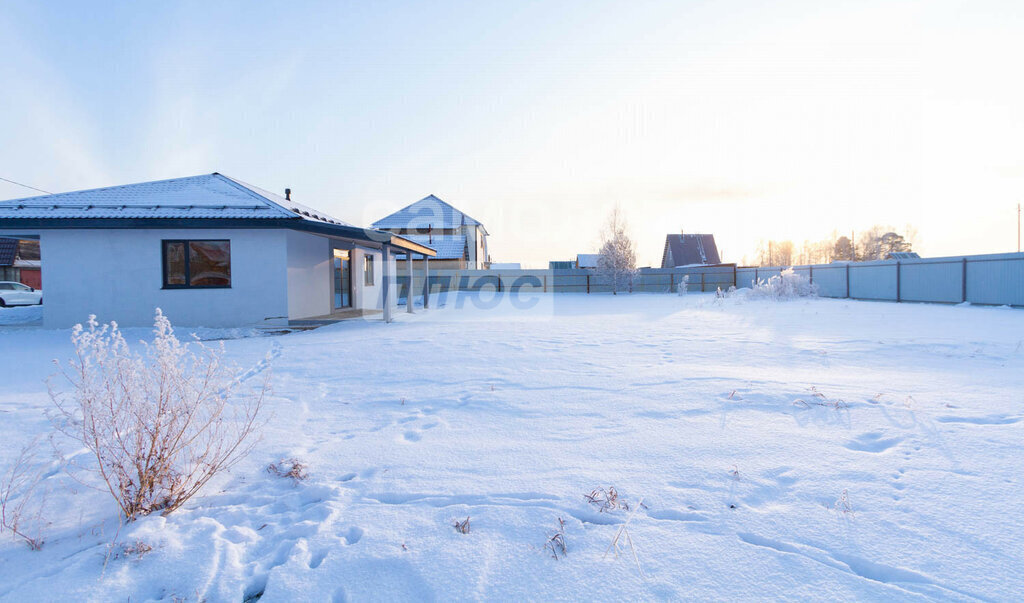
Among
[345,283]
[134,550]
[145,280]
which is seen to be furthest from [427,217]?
[134,550]

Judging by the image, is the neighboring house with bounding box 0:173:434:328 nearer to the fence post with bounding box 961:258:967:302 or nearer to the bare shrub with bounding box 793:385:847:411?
the bare shrub with bounding box 793:385:847:411

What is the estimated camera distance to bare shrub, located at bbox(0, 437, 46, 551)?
212cm

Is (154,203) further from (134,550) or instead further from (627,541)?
(627,541)

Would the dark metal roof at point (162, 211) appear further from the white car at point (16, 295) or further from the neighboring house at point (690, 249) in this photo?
the neighboring house at point (690, 249)

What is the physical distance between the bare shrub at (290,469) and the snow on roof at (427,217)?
27.2m

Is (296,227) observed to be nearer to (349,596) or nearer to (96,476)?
(96,476)

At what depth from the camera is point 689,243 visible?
45594 mm

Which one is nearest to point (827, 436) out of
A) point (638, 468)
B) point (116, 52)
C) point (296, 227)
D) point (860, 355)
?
point (638, 468)

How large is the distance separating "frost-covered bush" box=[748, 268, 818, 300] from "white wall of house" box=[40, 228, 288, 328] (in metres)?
17.9

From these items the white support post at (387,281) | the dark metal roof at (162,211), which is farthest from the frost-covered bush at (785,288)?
the dark metal roof at (162,211)

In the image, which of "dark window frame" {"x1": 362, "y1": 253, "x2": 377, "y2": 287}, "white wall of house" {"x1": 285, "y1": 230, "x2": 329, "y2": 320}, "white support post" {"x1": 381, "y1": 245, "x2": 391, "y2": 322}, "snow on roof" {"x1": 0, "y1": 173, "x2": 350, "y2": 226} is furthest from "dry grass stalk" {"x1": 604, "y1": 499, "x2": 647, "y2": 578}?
"dark window frame" {"x1": 362, "y1": 253, "x2": 377, "y2": 287}

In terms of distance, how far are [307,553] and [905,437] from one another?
155 inches

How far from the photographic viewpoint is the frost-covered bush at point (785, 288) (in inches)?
716

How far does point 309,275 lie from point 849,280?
21261 millimetres
